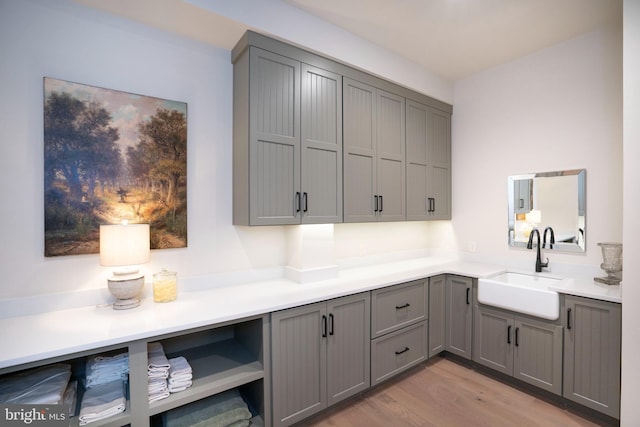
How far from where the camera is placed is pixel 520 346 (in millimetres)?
2414

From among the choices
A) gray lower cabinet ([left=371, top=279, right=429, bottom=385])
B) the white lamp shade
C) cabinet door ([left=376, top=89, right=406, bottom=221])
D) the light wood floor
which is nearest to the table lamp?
the white lamp shade

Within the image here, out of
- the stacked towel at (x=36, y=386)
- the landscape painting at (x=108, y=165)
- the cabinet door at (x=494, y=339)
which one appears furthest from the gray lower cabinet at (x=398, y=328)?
the stacked towel at (x=36, y=386)

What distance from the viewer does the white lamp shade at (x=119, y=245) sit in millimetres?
1641

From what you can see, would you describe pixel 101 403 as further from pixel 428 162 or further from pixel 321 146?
pixel 428 162

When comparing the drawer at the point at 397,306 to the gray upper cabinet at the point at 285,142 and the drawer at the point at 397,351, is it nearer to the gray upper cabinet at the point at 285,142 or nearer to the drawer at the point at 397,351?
the drawer at the point at 397,351

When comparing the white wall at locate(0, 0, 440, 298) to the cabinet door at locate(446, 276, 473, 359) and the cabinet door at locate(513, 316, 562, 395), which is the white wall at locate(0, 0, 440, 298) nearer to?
the cabinet door at locate(446, 276, 473, 359)

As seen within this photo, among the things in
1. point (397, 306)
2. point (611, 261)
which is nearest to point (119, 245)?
point (397, 306)

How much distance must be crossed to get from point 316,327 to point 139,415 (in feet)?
3.39

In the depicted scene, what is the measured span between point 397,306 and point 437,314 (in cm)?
61

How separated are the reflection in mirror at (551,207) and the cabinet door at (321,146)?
1.85 metres

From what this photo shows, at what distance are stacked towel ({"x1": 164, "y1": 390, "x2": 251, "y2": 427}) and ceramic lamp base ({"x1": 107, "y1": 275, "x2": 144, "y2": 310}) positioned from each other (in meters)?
0.68

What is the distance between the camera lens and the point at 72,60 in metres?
1.77

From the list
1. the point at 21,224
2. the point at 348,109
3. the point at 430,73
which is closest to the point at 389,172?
the point at 348,109

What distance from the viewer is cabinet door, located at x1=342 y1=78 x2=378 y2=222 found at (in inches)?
100.0
